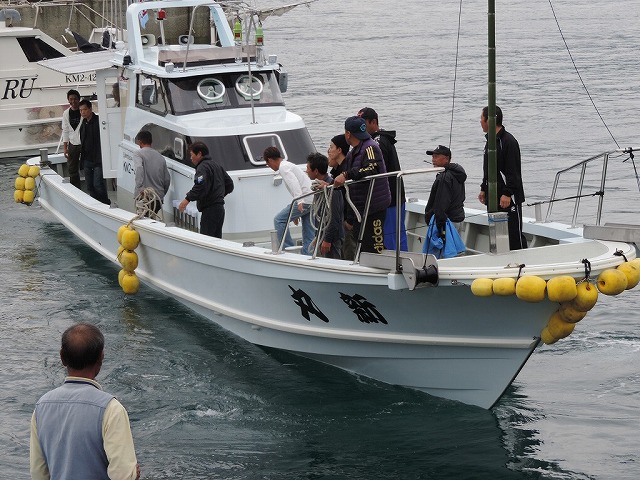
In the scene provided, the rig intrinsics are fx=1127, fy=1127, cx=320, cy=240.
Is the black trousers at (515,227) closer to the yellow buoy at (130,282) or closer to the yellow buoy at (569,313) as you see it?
the yellow buoy at (569,313)

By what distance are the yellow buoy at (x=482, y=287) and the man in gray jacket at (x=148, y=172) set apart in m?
4.76

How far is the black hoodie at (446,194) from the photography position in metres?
9.05

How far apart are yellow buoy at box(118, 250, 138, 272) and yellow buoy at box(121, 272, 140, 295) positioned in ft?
0.23

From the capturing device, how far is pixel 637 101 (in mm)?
25484

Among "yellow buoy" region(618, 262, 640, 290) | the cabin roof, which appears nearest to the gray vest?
"yellow buoy" region(618, 262, 640, 290)

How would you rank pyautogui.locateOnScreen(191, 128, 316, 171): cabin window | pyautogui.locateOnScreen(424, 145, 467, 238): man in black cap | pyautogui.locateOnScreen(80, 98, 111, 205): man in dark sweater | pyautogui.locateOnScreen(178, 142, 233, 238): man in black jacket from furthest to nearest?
pyautogui.locateOnScreen(80, 98, 111, 205): man in dark sweater < pyautogui.locateOnScreen(191, 128, 316, 171): cabin window < pyautogui.locateOnScreen(178, 142, 233, 238): man in black jacket < pyautogui.locateOnScreen(424, 145, 467, 238): man in black cap

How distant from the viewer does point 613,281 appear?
752 centimetres

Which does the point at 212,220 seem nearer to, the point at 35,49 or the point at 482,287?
the point at 482,287

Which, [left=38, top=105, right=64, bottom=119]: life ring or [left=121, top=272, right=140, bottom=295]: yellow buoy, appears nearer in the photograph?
[left=121, top=272, right=140, bottom=295]: yellow buoy

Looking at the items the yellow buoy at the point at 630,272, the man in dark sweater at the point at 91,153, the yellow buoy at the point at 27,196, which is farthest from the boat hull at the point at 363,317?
the yellow buoy at the point at 27,196

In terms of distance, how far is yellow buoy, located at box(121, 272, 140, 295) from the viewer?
38.1ft

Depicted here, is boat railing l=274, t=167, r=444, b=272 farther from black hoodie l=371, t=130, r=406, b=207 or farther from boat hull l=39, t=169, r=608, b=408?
black hoodie l=371, t=130, r=406, b=207

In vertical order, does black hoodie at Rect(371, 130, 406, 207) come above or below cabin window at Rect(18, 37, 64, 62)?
below

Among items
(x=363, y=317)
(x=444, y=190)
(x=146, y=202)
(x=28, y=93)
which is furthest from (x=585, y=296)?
(x=28, y=93)
